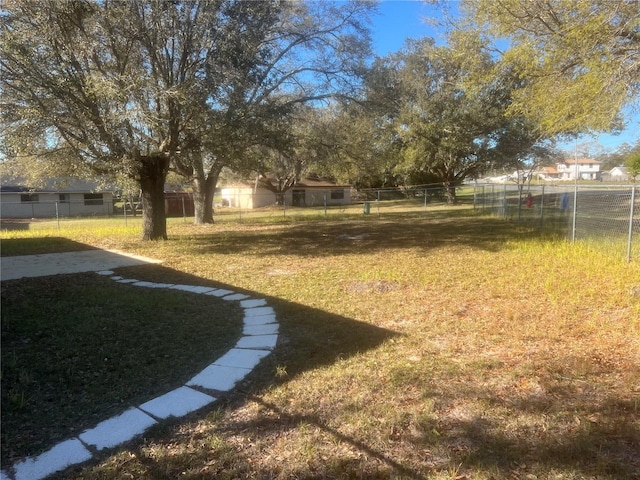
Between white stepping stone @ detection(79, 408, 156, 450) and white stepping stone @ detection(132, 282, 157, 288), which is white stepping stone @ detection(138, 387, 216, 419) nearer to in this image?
white stepping stone @ detection(79, 408, 156, 450)

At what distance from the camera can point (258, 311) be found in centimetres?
532

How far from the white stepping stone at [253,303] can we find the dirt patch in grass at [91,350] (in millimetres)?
185

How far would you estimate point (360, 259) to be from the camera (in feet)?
28.8

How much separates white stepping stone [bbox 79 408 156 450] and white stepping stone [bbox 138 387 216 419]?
8 centimetres

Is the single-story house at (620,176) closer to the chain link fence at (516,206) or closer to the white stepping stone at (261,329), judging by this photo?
the chain link fence at (516,206)

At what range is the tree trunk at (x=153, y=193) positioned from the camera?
36.2 ft

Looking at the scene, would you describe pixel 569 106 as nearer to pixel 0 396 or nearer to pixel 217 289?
pixel 217 289

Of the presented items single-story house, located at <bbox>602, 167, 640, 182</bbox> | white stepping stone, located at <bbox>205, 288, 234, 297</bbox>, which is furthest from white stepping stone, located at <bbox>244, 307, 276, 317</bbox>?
single-story house, located at <bbox>602, 167, 640, 182</bbox>

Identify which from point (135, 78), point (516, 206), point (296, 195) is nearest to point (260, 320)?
point (135, 78)

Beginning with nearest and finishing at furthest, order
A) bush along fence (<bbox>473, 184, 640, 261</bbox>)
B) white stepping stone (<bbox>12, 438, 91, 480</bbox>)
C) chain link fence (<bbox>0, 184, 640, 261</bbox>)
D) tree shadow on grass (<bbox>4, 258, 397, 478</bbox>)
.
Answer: white stepping stone (<bbox>12, 438, 91, 480</bbox>)
tree shadow on grass (<bbox>4, 258, 397, 478</bbox>)
bush along fence (<bbox>473, 184, 640, 261</bbox>)
chain link fence (<bbox>0, 184, 640, 261</bbox>)

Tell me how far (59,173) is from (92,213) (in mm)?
20930

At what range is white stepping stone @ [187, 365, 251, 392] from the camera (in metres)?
3.27

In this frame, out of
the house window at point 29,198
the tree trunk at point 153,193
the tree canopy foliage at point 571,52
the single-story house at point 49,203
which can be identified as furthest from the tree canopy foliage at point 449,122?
the house window at point 29,198

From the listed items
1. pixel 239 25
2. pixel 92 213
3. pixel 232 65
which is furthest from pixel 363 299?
pixel 92 213
